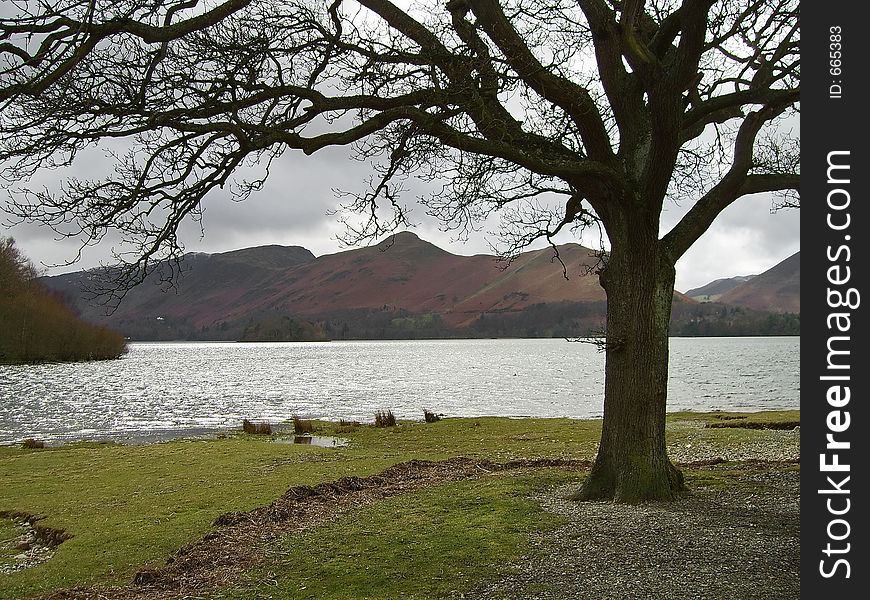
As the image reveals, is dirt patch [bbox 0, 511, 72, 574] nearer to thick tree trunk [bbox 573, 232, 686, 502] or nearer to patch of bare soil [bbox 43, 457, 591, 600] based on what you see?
patch of bare soil [bbox 43, 457, 591, 600]

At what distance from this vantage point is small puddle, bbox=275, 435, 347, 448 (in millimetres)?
24300

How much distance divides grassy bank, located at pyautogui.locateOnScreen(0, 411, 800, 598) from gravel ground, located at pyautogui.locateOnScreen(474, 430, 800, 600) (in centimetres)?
46

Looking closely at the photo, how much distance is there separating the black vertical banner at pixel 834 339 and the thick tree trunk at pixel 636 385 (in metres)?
5.39

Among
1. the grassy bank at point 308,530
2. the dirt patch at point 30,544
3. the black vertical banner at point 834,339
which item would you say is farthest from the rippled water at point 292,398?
the black vertical banner at point 834,339

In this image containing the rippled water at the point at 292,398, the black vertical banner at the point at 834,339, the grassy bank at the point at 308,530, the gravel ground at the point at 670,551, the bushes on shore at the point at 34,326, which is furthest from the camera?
the bushes on shore at the point at 34,326

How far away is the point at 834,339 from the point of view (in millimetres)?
4781

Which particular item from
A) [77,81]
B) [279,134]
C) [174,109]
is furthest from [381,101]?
[77,81]

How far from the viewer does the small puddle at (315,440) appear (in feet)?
79.7

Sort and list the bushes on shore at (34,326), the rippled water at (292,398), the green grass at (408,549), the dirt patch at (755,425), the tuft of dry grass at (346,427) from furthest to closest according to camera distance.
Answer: the bushes on shore at (34,326), the rippled water at (292,398), the tuft of dry grass at (346,427), the dirt patch at (755,425), the green grass at (408,549)

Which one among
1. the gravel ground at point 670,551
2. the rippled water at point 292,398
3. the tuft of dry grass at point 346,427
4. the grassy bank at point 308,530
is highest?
the gravel ground at point 670,551

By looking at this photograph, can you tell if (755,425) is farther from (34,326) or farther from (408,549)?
(34,326)

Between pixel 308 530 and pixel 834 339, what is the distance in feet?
23.3

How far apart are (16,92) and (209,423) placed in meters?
30.4

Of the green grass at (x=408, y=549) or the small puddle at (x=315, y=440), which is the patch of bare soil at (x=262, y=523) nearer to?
the green grass at (x=408, y=549)
